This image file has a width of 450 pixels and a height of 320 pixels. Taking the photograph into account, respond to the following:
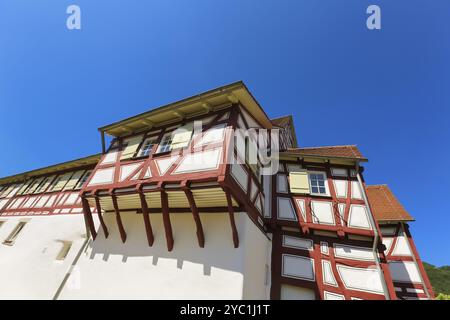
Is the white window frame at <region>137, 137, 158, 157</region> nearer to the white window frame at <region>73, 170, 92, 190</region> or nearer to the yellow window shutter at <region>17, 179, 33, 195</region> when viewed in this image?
the white window frame at <region>73, 170, 92, 190</region>

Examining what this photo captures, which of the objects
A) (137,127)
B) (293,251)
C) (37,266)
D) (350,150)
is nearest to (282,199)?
(293,251)

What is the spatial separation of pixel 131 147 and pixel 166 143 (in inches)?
72.1

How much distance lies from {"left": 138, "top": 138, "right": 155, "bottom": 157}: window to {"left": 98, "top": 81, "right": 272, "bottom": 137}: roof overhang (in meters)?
0.77

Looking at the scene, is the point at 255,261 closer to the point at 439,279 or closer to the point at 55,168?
the point at 55,168

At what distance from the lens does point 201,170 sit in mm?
5566

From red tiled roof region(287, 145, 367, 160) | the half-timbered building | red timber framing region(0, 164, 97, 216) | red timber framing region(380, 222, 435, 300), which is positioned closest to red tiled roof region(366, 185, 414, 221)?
the half-timbered building

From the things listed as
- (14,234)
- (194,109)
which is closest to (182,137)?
(194,109)

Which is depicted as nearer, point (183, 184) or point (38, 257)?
point (183, 184)

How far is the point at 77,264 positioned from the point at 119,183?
3678 mm

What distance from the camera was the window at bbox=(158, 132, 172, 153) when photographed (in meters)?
7.08

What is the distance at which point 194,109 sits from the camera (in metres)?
7.33
